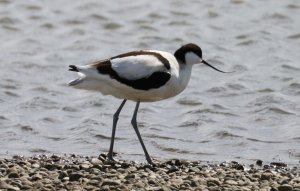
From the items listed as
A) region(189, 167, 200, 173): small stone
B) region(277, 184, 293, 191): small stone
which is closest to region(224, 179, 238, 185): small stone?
region(277, 184, 293, 191): small stone

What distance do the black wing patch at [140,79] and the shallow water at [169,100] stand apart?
39.8 inches

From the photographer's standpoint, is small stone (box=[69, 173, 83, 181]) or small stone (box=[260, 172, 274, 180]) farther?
small stone (box=[260, 172, 274, 180])

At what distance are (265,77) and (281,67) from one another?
477 mm

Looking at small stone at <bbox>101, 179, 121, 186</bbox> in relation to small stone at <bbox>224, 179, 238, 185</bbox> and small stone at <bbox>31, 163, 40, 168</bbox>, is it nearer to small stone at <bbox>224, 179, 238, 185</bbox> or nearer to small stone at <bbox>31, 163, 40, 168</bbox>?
small stone at <bbox>224, 179, 238, 185</bbox>

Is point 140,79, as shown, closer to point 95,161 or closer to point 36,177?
point 95,161

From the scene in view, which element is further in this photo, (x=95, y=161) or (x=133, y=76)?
(x=95, y=161)

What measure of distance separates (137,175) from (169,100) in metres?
3.98

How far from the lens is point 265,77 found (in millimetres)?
12914

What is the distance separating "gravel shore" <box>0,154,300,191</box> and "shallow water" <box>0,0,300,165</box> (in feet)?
2.10

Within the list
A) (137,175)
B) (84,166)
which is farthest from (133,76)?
(137,175)

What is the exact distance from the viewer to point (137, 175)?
816 cm

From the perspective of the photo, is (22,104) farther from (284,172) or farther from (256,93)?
(284,172)

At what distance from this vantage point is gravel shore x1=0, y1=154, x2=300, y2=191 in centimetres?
770

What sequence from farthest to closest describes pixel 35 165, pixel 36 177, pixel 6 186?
pixel 35 165, pixel 36 177, pixel 6 186
